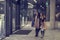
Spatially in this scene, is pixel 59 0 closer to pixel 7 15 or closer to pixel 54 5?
pixel 54 5

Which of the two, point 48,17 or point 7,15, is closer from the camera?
point 7,15

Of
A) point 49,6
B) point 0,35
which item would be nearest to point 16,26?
point 49,6

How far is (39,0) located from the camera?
2358cm

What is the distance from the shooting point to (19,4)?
2208 centimetres

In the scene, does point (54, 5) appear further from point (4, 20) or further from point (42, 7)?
point (4, 20)

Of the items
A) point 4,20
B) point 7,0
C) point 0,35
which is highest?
point 7,0

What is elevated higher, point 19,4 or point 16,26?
point 19,4

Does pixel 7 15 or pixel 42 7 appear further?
pixel 42 7

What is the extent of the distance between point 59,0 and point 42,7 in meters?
2.25

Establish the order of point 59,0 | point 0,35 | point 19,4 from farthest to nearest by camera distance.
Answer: point 59,0
point 19,4
point 0,35

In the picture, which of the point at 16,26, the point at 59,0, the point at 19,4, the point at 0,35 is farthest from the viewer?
the point at 59,0

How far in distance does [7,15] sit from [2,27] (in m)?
0.97

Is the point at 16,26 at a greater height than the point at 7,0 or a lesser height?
lesser

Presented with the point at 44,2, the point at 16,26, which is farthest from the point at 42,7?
the point at 16,26
